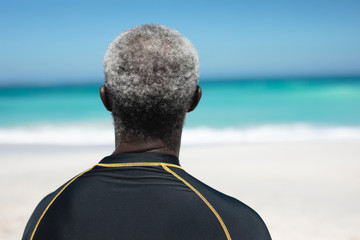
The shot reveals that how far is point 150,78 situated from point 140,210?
36 centimetres

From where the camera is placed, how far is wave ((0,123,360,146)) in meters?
11.8

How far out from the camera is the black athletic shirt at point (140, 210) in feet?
3.35

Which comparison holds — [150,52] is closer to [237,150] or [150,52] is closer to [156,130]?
[156,130]

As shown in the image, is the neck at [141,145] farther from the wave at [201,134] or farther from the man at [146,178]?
the wave at [201,134]

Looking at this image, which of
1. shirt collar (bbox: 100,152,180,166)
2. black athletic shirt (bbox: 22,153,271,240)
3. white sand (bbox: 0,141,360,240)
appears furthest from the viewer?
white sand (bbox: 0,141,360,240)

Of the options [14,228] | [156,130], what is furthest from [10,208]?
[156,130]

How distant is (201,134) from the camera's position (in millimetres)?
13398

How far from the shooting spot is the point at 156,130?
123cm

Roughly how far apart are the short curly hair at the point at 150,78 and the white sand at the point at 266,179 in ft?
12.1

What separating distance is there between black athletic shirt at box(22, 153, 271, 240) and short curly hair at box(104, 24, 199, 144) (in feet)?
0.47

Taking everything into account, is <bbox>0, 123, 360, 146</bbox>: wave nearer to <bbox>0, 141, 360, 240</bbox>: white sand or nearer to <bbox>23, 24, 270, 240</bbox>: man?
<bbox>0, 141, 360, 240</bbox>: white sand

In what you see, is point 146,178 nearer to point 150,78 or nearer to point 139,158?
point 139,158

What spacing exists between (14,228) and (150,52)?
13.8 ft

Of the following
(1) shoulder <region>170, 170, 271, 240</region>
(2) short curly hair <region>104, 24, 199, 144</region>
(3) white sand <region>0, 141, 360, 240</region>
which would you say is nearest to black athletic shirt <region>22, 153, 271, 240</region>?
(1) shoulder <region>170, 170, 271, 240</region>
